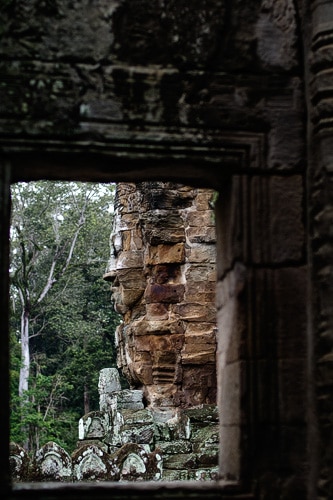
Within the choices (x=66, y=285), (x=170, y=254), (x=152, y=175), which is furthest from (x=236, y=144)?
(x=66, y=285)

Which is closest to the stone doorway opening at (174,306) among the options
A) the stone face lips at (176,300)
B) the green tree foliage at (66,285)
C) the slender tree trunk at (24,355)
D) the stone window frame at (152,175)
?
the stone face lips at (176,300)

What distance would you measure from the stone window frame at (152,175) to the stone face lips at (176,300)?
7225 mm

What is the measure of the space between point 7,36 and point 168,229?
7848mm

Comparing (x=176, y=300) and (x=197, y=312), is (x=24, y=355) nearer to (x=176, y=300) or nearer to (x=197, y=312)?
(x=176, y=300)

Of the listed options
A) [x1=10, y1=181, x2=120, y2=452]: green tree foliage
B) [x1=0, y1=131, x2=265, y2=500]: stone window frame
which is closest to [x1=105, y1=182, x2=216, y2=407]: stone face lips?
[x1=0, y1=131, x2=265, y2=500]: stone window frame

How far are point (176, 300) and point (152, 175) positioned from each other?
767 centimetres

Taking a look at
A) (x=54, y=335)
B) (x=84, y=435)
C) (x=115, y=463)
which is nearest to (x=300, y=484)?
(x=115, y=463)

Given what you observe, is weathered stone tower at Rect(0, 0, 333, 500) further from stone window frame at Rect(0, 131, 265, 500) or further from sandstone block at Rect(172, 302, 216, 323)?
sandstone block at Rect(172, 302, 216, 323)

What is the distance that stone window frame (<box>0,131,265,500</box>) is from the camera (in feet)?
10.3

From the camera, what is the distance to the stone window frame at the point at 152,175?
3148 mm

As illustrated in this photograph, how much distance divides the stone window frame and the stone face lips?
7225 mm

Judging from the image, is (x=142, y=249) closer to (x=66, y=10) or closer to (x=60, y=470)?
(x=60, y=470)

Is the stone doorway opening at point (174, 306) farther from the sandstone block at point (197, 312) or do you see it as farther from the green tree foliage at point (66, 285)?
the green tree foliage at point (66, 285)

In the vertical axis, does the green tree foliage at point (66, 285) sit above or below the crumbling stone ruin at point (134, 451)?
above
